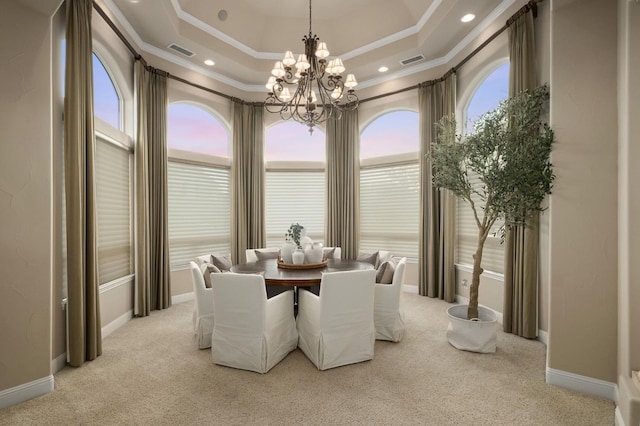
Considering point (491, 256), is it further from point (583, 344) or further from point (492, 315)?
point (583, 344)

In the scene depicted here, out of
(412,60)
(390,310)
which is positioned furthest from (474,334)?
(412,60)

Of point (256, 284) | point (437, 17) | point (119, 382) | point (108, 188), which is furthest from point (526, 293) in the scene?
Result: point (108, 188)

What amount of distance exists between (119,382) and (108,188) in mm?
2308

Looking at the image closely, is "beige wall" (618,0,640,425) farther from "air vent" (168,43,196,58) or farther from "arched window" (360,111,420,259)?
"air vent" (168,43,196,58)

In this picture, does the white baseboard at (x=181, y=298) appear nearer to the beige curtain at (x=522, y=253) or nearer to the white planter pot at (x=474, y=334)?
the white planter pot at (x=474, y=334)

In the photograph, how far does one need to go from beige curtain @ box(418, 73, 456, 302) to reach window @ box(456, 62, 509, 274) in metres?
0.15

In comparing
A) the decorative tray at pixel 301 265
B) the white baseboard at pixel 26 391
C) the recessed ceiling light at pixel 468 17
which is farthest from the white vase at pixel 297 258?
the recessed ceiling light at pixel 468 17

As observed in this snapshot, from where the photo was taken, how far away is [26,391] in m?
2.55

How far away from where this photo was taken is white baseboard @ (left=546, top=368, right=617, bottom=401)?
8.30 feet

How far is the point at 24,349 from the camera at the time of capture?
8.39ft

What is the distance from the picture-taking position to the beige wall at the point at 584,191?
2.51 metres

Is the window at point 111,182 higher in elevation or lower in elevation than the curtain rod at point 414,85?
lower

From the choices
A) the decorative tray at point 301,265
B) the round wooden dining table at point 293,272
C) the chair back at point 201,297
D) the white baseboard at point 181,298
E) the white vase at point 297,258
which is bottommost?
the white baseboard at point 181,298

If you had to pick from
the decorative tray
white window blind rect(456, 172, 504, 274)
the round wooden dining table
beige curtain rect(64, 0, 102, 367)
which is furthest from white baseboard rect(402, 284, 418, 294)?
beige curtain rect(64, 0, 102, 367)
